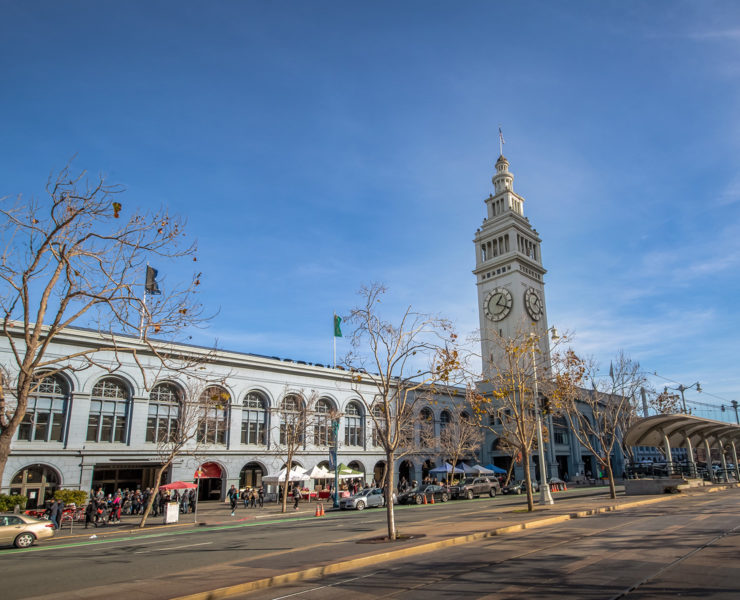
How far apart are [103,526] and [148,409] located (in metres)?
12.9

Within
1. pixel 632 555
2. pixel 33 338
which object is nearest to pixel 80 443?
pixel 33 338

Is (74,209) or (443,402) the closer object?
(74,209)

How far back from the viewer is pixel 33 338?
38.2 feet

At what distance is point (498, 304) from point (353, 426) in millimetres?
38370

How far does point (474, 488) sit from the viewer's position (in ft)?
142

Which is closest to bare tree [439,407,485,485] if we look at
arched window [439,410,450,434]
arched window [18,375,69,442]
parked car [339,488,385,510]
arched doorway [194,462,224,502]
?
arched window [439,410,450,434]

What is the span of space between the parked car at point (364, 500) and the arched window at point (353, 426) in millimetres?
15598

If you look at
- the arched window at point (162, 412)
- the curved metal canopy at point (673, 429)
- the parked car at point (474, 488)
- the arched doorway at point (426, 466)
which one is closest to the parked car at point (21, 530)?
the arched window at point (162, 412)

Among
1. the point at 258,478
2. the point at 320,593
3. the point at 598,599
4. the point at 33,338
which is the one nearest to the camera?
the point at 598,599

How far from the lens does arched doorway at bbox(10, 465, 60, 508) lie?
3556 centimetres

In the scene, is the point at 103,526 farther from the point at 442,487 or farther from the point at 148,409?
the point at 442,487

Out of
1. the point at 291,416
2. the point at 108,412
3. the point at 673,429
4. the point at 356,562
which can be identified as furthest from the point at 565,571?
the point at 291,416

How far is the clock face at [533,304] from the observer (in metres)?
82.5

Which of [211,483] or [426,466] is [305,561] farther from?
[426,466]
